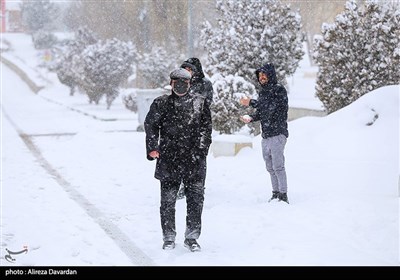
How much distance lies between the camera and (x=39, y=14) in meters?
86.1

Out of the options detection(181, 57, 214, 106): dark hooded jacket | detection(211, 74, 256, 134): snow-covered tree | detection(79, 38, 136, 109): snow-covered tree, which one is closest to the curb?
detection(79, 38, 136, 109): snow-covered tree

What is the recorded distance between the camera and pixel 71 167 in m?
12.1

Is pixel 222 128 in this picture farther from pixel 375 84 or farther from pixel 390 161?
pixel 390 161

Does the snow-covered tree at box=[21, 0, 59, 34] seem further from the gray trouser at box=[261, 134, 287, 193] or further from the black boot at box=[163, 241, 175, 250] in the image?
the black boot at box=[163, 241, 175, 250]

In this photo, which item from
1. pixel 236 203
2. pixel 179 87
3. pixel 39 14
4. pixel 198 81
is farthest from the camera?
pixel 39 14

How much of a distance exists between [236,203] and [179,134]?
8.52 ft

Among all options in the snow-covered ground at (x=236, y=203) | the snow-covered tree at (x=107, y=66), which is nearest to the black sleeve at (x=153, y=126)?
the snow-covered ground at (x=236, y=203)

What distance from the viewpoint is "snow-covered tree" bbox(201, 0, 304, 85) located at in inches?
648

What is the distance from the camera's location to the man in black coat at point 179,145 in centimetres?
607

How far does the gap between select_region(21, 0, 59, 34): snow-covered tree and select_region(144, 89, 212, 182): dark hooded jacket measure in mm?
83554

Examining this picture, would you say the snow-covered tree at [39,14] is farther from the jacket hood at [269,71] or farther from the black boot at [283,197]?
the black boot at [283,197]

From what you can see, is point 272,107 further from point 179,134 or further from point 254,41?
point 254,41

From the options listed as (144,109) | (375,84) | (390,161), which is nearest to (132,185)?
(390,161)

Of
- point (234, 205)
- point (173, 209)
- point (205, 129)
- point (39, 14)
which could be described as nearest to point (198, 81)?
point (234, 205)
